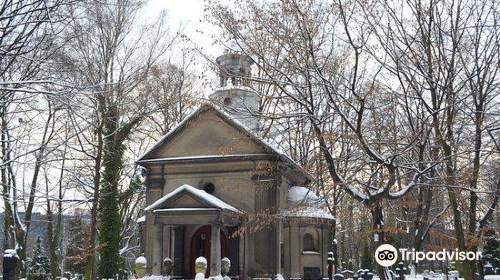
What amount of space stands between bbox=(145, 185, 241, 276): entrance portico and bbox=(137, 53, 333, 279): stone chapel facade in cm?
4

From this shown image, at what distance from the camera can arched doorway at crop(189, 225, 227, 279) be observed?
2461 centimetres

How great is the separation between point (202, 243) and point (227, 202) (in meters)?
2.31

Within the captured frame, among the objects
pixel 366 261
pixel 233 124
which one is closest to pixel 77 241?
pixel 366 261

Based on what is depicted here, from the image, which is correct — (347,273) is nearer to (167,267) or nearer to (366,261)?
(366,261)

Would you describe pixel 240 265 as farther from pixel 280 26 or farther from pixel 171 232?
pixel 280 26

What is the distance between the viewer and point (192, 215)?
21844 mm

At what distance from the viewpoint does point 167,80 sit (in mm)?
32844

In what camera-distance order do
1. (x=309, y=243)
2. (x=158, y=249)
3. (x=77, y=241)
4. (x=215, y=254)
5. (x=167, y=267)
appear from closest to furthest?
1. (x=215, y=254)
2. (x=158, y=249)
3. (x=167, y=267)
4. (x=309, y=243)
5. (x=77, y=241)

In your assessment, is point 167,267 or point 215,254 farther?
point 167,267

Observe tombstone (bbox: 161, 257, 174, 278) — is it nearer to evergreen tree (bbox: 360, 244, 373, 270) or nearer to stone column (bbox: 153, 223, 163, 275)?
stone column (bbox: 153, 223, 163, 275)

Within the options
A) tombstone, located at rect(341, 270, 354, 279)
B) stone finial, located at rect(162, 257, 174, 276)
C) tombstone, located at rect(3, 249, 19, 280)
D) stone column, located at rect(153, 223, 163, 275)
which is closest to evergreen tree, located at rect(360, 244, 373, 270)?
tombstone, located at rect(341, 270, 354, 279)

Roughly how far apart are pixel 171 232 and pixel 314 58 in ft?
42.1

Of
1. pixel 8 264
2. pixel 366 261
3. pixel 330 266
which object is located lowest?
pixel 366 261

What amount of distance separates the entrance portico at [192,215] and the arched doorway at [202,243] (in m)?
2.08
